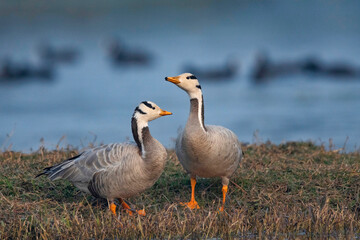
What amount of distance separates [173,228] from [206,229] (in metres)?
0.36

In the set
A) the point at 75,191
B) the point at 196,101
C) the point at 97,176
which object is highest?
the point at 196,101

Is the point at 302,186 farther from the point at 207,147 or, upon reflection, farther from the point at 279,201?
the point at 207,147

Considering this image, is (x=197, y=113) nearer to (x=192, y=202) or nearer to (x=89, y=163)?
(x=192, y=202)

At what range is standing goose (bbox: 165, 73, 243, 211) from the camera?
7398mm

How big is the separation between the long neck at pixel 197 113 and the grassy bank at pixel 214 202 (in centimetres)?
106

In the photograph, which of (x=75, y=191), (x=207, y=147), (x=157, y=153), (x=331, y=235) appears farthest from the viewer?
(x=75, y=191)

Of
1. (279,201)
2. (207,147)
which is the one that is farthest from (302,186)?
(207,147)

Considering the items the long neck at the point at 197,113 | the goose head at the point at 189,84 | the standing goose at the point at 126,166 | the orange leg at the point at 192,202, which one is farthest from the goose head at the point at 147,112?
the orange leg at the point at 192,202

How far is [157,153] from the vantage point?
692cm

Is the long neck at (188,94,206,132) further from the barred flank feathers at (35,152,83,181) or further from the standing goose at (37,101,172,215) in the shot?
the barred flank feathers at (35,152,83,181)

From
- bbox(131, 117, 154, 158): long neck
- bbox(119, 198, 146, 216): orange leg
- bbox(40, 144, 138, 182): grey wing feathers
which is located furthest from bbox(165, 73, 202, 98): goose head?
bbox(119, 198, 146, 216): orange leg

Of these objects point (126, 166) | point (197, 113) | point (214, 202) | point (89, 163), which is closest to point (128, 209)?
point (126, 166)

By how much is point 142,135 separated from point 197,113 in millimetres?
943

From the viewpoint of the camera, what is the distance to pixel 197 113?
7590mm
